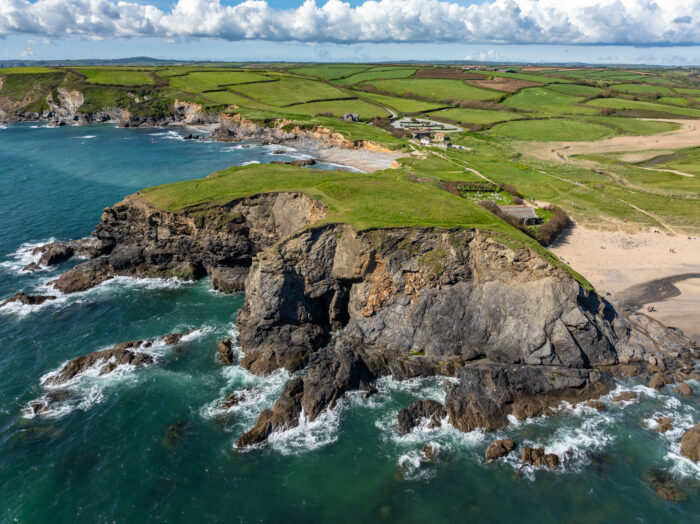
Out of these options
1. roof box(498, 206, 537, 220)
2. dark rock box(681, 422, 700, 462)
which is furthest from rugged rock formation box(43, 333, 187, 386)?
roof box(498, 206, 537, 220)

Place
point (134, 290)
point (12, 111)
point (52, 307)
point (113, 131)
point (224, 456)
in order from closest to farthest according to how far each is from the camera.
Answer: point (224, 456) → point (52, 307) → point (134, 290) → point (113, 131) → point (12, 111)

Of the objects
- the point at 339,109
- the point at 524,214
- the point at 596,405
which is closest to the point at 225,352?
the point at 596,405

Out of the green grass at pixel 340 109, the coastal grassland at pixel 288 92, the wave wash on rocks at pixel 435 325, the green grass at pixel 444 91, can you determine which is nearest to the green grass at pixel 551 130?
the green grass at pixel 444 91

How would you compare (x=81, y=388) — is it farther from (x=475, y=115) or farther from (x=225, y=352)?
(x=475, y=115)

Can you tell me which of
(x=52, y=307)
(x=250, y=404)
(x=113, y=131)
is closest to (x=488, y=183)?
(x=250, y=404)

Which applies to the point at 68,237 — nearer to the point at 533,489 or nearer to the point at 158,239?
the point at 158,239

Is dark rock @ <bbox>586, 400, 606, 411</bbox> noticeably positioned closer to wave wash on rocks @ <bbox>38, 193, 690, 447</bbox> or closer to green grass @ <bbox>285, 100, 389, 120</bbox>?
wave wash on rocks @ <bbox>38, 193, 690, 447</bbox>

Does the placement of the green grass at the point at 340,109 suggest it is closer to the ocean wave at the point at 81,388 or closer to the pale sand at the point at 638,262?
the pale sand at the point at 638,262
